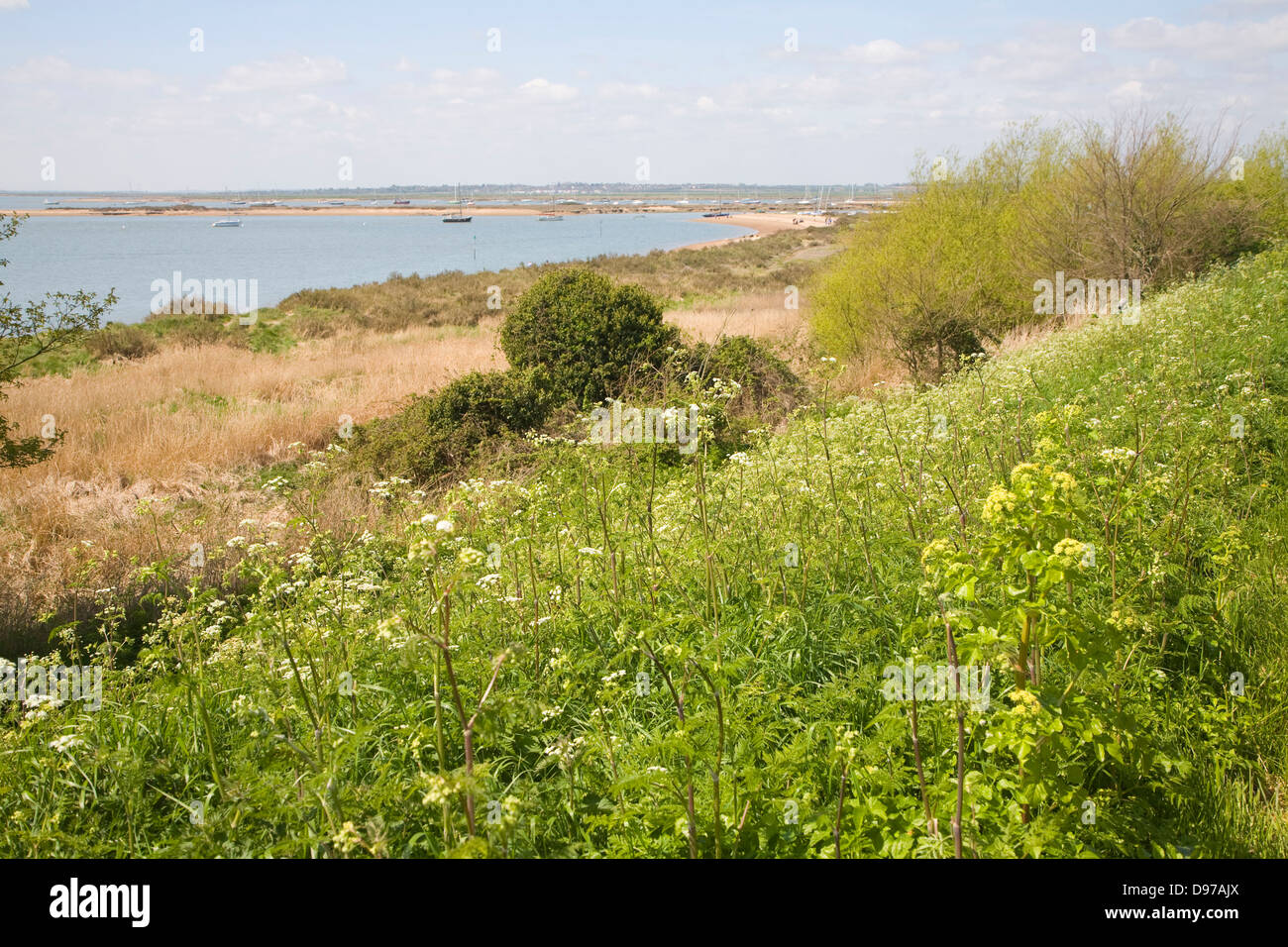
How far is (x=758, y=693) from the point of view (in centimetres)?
265

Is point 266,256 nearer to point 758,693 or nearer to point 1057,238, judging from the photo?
point 1057,238

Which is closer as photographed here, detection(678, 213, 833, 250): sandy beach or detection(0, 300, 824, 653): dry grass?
detection(0, 300, 824, 653): dry grass

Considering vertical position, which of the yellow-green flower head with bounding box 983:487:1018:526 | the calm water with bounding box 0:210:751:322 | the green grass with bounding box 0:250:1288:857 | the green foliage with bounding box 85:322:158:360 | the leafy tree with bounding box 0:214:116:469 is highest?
the calm water with bounding box 0:210:751:322

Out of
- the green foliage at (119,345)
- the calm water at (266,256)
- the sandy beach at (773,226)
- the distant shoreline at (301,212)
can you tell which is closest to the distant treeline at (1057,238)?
the green foliage at (119,345)

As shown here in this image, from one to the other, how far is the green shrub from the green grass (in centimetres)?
718

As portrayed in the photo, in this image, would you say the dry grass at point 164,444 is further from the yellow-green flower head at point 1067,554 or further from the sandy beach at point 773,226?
the sandy beach at point 773,226

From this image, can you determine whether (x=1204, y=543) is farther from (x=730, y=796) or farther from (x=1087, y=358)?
(x=1087, y=358)

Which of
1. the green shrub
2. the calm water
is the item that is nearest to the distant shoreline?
the calm water

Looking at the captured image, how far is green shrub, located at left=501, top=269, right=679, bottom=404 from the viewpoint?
12.2 metres

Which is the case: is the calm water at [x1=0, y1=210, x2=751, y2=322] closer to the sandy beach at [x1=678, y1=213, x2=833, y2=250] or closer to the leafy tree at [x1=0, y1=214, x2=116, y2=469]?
the sandy beach at [x1=678, y1=213, x2=833, y2=250]

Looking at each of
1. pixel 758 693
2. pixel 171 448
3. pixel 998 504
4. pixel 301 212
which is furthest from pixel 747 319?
pixel 301 212

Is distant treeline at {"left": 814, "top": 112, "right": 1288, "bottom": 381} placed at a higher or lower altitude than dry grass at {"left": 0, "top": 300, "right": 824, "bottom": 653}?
higher

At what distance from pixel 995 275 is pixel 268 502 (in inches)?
694
